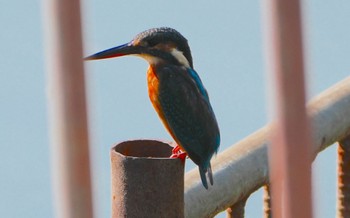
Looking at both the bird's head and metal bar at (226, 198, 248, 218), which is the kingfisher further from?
metal bar at (226, 198, 248, 218)

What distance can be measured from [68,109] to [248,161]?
2.65 metres

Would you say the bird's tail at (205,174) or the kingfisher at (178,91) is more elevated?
the kingfisher at (178,91)

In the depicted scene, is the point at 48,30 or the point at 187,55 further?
the point at 187,55

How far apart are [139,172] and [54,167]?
4.47 feet

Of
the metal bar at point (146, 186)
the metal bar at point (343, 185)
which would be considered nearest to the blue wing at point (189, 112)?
the metal bar at point (343, 185)

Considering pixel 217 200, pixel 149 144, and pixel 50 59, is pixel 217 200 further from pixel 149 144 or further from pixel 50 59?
pixel 50 59

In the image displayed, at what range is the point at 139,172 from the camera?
3277mm

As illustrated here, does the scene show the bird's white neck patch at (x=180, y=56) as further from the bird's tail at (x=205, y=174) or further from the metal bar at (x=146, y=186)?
the metal bar at (x=146, y=186)

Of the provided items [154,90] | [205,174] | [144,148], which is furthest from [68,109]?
[154,90]

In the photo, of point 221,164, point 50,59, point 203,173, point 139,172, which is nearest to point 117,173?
point 139,172

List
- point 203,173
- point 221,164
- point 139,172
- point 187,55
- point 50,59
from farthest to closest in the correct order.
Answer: point 187,55, point 221,164, point 203,173, point 139,172, point 50,59

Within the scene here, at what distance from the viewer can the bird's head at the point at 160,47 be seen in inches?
187

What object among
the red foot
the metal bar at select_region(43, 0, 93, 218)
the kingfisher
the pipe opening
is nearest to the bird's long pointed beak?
the kingfisher

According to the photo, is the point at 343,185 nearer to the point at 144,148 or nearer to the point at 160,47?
the point at 160,47
